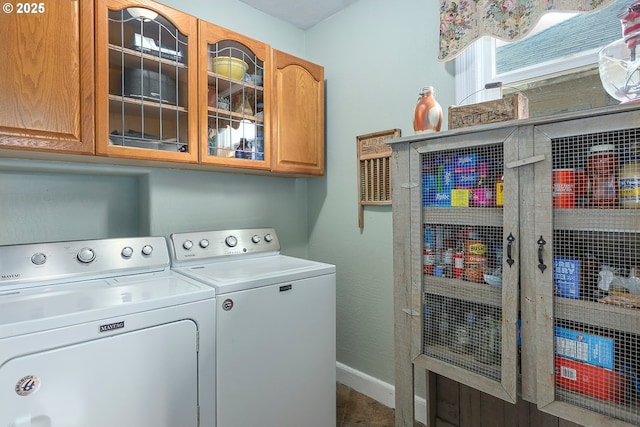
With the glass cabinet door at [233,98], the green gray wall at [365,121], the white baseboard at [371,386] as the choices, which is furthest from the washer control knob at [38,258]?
the white baseboard at [371,386]

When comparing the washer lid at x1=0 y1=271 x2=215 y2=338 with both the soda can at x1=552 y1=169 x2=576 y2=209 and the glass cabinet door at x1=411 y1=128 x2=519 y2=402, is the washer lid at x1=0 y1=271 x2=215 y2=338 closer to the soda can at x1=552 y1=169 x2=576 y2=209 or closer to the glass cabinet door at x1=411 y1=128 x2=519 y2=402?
the glass cabinet door at x1=411 y1=128 x2=519 y2=402

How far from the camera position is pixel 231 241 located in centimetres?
200

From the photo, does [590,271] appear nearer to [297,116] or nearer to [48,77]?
[297,116]

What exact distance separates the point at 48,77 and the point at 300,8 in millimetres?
1584

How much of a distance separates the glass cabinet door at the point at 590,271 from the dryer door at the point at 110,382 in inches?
49.3

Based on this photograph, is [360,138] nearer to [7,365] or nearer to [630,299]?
[630,299]

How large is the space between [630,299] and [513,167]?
1.64 feet

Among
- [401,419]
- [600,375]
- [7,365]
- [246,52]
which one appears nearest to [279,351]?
[401,419]

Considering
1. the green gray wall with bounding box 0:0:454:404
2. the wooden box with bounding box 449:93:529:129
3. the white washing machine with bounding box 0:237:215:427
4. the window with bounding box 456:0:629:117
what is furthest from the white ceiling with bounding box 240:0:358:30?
the white washing machine with bounding box 0:237:215:427

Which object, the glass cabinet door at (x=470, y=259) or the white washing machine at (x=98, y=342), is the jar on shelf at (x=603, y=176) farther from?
the white washing machine at (x=98, y=342)

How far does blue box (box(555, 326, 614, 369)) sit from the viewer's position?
1.04m

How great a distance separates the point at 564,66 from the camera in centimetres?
151

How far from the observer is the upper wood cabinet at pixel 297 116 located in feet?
6.86

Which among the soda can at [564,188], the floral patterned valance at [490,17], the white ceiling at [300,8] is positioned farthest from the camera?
the white ceiling at [300,8]
